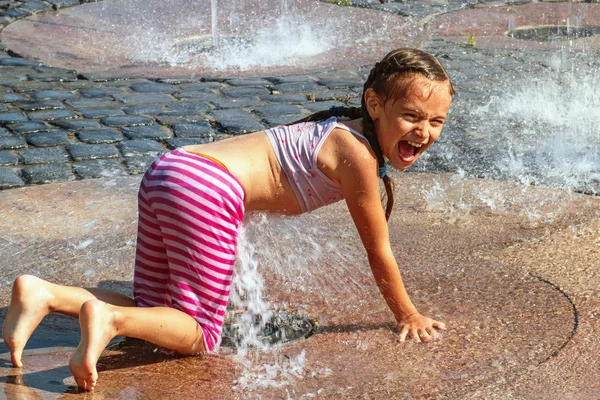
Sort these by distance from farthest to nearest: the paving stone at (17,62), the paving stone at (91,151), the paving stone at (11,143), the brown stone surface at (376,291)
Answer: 1. the paving stone at (17,62)
2. the paving stone at (11,143)
3. the paving stone at (91,151)
4. the brown stone surface at (376,291)

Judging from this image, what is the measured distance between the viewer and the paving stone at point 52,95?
19.8ft

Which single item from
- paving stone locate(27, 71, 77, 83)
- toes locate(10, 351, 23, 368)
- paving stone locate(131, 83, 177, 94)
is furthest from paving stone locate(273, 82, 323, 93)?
toes locate(10, 351, 23, 368)

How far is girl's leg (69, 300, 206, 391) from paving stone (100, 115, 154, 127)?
2889 mm

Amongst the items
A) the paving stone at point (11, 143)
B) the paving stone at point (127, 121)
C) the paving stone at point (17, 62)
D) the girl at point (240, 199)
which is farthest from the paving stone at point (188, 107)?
the girl at point (240, 199)

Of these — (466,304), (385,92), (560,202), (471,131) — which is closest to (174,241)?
(385,92)

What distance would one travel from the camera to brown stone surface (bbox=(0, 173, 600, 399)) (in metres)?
2.66

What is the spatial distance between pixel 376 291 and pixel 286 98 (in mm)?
2854

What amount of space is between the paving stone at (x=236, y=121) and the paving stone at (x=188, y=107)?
11 centimetres

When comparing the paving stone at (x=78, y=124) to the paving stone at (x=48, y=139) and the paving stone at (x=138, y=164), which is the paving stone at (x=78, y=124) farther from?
the paving stone at (x=138, y=164)

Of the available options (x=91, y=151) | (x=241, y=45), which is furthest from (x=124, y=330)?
(x=241, y=45)

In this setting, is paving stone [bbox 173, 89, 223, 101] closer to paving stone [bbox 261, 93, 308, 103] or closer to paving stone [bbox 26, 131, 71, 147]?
paving stone [bbox 261, 93, 308, 103]

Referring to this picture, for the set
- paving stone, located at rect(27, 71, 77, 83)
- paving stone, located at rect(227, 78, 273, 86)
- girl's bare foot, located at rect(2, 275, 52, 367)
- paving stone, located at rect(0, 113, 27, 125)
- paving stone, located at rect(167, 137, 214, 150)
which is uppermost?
girl's bare foot, located at rect(2, 275, 52, 367)

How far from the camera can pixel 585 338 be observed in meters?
2.90

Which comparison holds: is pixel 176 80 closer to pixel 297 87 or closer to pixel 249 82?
pixel 249 82
